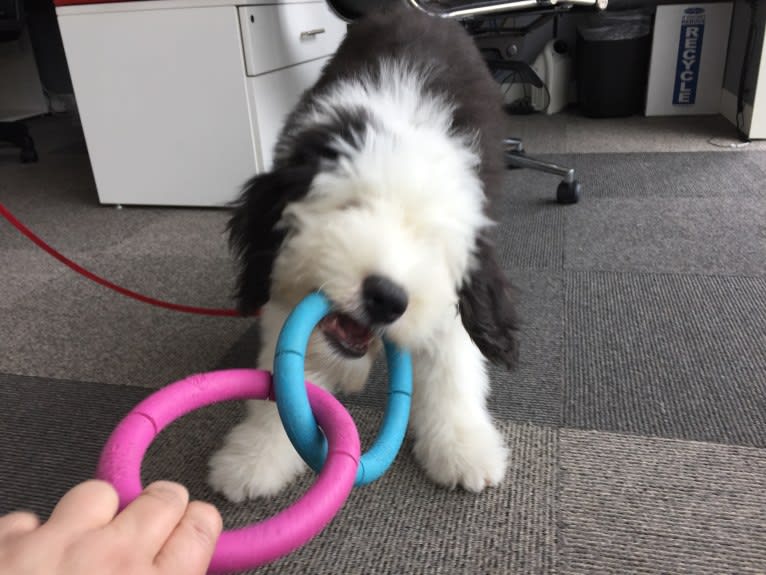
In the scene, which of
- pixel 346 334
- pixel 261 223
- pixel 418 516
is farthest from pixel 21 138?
pixel 418 516

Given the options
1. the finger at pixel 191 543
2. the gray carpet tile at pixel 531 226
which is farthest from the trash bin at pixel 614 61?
the finger at pixel 191 543

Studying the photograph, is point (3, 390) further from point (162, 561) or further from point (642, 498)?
point (642, 498)

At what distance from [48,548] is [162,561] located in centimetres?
8

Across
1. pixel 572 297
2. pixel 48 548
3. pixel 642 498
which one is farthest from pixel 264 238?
pixel 572 297

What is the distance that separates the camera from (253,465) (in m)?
1.16

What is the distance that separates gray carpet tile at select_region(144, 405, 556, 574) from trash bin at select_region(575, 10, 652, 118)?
343cm

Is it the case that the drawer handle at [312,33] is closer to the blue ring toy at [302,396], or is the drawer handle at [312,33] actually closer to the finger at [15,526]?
the blue ring toy at [302,396]

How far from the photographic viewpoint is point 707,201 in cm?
257

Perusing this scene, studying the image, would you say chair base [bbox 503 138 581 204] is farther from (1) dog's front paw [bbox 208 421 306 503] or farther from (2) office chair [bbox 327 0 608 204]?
(1) dog's front paw [bbox 208 421 306 503]

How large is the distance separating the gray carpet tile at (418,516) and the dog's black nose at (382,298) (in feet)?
1.35

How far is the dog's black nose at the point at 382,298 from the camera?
897 millimetres

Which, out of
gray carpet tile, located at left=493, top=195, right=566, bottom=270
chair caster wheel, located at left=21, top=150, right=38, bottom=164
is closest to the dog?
gray carpet tile, located at left=493, top=195, right=566, bottom=270

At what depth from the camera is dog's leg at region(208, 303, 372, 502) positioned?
45.1 inches

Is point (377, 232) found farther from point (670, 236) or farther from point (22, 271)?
point (22, 271)
